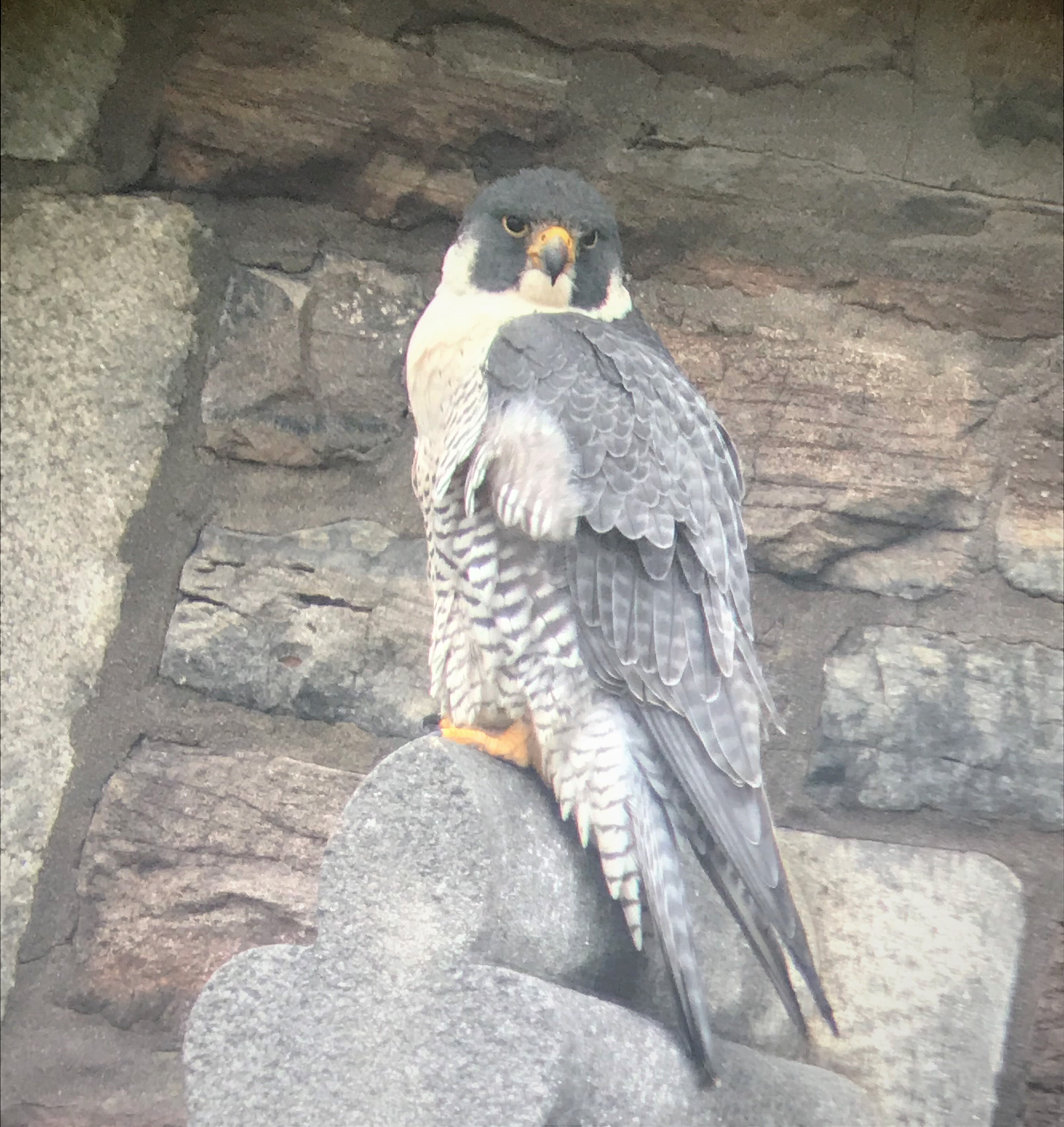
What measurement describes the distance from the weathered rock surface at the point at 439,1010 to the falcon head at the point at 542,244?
22.1 inches

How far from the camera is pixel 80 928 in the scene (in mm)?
1455

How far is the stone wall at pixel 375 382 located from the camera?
1450mm

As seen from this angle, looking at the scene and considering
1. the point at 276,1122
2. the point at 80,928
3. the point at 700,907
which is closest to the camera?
the point at 276,1122

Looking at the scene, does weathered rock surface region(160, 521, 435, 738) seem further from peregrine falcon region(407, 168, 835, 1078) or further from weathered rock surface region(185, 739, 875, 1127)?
weathered rock surface region(185, 739, 875, 1127)

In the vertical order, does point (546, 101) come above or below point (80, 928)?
above

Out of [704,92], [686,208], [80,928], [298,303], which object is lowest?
[80,928]

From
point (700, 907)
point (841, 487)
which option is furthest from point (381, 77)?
point (700, 907)

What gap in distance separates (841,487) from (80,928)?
1.16m

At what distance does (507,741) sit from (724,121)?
0.90 m

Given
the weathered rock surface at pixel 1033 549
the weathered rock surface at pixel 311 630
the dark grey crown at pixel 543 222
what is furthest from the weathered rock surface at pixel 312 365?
the weathered rock surface at pixel 1033 549

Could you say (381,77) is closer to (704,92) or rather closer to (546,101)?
(546,101)

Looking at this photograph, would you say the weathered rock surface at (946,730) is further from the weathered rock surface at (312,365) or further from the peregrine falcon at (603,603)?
the weathered rock surface at (312,365)

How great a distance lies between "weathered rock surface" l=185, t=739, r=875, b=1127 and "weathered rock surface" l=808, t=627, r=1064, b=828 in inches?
18.1

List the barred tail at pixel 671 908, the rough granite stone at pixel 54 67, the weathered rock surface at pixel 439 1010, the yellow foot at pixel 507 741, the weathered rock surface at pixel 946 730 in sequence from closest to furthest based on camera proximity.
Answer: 1. the weathered rock surface at pixel 439 1010
2. the barred tail at pixel 671 908
3. the yellow foot at pixel 507 741
4. the weathered rock surface at pixel 946 730
5. the rough granite stone at pixel 54 67
